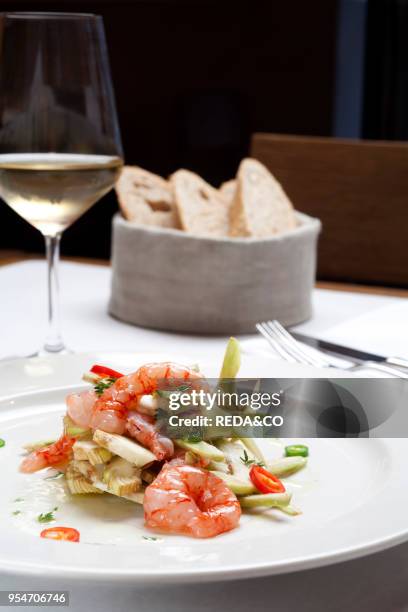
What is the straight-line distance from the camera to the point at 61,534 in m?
0.71

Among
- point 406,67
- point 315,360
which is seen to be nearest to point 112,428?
point 315,360

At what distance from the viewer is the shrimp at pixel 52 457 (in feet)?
2.87

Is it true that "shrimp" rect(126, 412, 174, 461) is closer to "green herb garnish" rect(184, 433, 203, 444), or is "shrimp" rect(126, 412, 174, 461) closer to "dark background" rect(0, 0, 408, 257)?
"green herb garnish" rect(184, 433, 203, 444)

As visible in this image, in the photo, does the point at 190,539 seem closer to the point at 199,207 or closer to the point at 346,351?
the point at 346,351

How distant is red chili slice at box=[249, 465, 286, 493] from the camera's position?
0.78 m

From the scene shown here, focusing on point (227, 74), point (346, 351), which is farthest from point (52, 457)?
point (227, 74)

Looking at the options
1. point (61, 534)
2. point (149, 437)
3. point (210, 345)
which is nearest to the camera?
point (61, 534)

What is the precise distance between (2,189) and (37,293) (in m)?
0.42

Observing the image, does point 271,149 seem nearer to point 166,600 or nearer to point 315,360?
point 315,360

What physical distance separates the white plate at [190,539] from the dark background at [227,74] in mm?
3068

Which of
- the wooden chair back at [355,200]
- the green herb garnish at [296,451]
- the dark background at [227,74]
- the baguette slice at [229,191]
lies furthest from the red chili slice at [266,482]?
the dark background at [227,74]

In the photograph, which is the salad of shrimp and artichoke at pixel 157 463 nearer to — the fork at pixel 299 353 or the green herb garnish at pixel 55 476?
the green herb garnish at pixel 55 476

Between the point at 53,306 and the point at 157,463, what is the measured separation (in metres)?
0.50

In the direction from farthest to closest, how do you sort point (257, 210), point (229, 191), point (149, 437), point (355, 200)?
point (355, 200) → point (229, 191) → point (257, 210) → point (149, 437)
